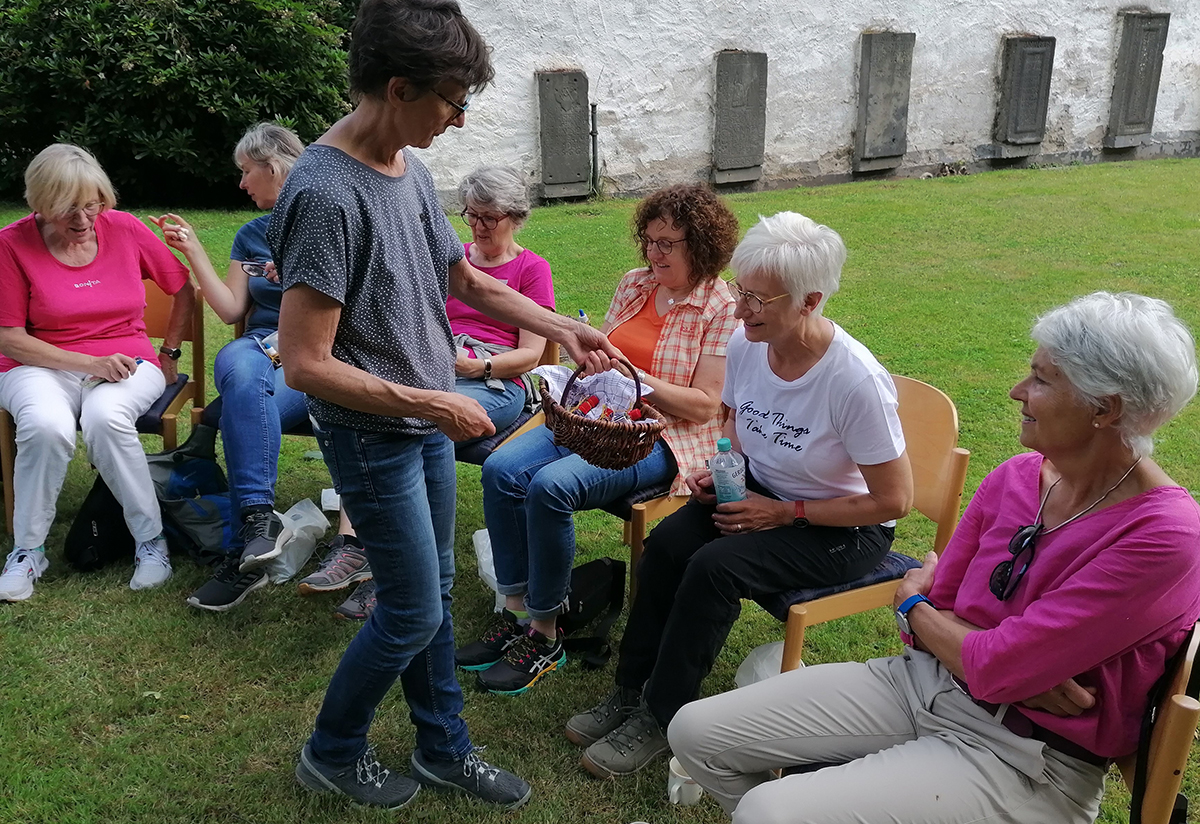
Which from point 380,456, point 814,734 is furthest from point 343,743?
point 814,734

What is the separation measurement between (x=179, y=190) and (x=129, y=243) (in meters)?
8.09

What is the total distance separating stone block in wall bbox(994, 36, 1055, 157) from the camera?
45.7 feet

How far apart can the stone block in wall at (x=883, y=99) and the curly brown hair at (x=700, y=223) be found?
420 inches

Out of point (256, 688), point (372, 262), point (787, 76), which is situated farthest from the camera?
point (787, 76)

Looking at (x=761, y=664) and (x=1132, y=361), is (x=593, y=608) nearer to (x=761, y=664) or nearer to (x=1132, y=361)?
(x=761, y=664)

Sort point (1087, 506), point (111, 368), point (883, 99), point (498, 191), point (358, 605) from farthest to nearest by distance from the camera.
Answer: point (883, 99)
point (111, 368)
point (498, 191)
point (358, 605)
point (1087, 506)

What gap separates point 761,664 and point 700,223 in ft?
4.83

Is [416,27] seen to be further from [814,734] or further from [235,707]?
[235,707]

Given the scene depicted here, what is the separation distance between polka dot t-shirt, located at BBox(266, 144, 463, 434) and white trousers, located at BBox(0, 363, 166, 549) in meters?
1.94

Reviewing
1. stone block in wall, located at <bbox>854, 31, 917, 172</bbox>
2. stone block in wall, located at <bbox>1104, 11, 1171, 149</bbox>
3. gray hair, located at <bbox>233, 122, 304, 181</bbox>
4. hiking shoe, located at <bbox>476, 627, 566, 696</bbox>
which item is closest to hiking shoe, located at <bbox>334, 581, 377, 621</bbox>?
hiking shoe, located at <bbox>476, 627, 566, 696</bbox>

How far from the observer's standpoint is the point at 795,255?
2.75 meters

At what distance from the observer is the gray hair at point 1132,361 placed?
193cm

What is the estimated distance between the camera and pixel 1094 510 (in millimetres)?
1991

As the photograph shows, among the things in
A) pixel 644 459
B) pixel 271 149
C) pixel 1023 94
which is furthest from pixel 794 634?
pixel 1023 94
